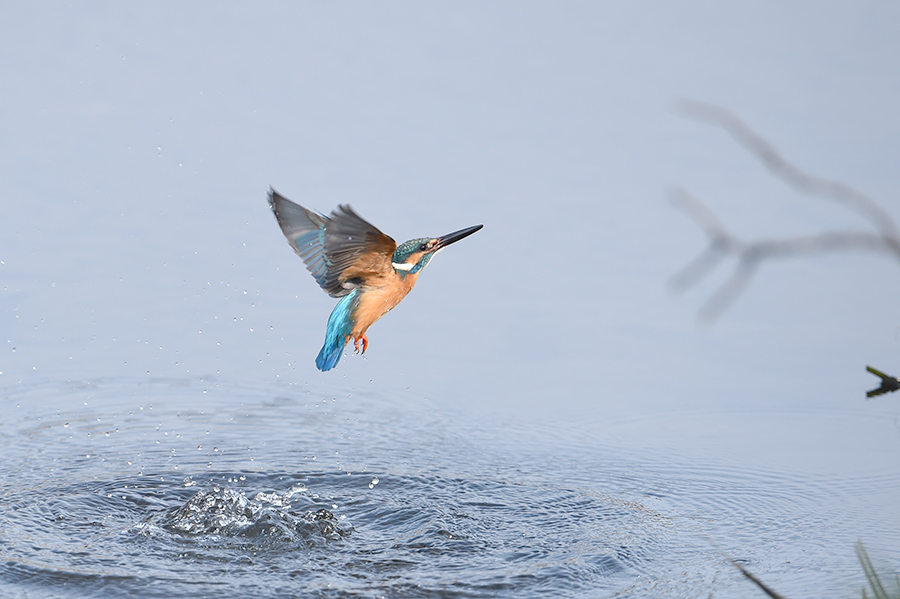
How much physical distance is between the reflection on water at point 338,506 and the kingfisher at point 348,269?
543 millimetres

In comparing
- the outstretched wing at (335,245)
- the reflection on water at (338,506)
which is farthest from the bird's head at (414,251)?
the reflection on water at (338,506)

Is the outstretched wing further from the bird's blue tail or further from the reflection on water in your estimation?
the reflection on water

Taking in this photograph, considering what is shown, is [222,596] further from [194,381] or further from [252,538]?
[194,381]

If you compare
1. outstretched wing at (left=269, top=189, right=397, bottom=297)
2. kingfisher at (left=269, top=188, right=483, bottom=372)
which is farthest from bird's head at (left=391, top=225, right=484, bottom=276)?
outstretched wing at (left=269, top=189, right=397, bottom=297)

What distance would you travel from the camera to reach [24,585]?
113 inches

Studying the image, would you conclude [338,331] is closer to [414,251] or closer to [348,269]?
[348,269]

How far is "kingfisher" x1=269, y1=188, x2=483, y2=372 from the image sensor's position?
133 inches

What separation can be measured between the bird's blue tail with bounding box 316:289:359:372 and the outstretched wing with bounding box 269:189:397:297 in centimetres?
4

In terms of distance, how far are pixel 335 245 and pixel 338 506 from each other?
89 cm

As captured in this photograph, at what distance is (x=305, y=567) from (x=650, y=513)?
3.69 feet

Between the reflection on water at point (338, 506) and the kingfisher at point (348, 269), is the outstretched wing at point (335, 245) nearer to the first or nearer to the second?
the kingfisher at point (348, 269)

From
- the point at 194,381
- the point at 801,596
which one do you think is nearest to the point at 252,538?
the point at 194,381

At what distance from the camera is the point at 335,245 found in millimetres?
3281

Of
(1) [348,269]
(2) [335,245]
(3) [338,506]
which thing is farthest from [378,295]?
(3) [338,506]
